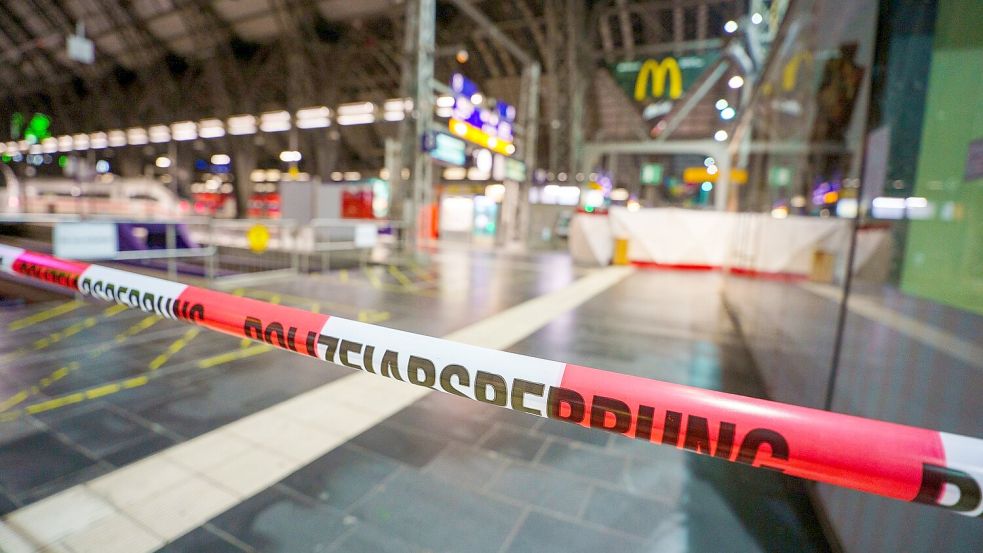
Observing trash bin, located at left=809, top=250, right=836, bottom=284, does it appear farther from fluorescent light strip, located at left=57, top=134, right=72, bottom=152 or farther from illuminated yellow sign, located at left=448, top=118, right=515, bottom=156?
fluorescent light strip, located at left=57, top=134, right=72, bottom=152

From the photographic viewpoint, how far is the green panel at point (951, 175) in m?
1.26

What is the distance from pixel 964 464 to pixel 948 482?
0.04 m

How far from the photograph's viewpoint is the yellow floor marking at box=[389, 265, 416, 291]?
856cm

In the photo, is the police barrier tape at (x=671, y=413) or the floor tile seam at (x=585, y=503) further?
the floor tile seam at (x=585, y=503)

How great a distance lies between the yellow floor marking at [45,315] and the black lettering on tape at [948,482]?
22.3 feet

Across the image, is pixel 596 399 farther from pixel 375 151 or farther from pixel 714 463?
pixel 375 151

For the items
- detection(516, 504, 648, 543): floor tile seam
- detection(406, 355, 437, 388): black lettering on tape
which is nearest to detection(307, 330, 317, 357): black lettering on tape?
detection(406, 355, 437, 388): black lettering on tape

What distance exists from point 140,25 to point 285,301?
100ft

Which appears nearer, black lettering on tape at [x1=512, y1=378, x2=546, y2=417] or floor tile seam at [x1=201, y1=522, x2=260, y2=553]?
black lettering on tape at [x1=512, y1=378, x2=546, y2=417]

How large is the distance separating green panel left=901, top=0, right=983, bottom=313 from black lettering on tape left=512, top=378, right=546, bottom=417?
122 cm

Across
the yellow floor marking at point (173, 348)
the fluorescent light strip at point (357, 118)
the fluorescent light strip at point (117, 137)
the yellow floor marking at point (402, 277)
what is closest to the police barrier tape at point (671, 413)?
the yellow floor marking at point (173, 348)

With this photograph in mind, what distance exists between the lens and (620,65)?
2545 centimetres

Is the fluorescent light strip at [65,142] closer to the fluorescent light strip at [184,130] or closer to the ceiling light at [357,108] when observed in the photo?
the fluorescent light strip at [184,130]

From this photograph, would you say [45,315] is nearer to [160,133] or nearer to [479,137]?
[479,137]
